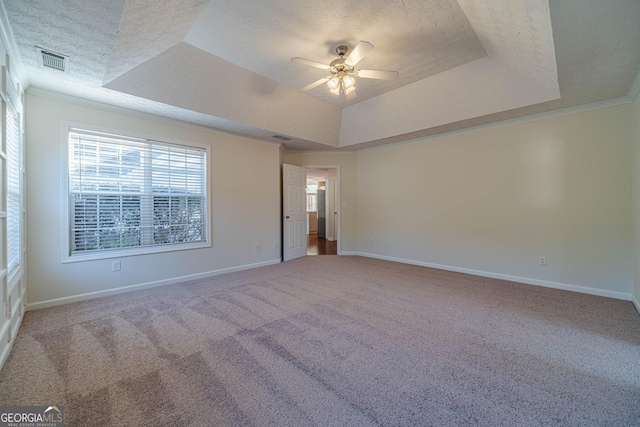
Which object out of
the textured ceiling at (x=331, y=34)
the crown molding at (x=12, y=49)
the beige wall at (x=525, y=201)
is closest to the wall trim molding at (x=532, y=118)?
the beige wall at (x=525, y=201)

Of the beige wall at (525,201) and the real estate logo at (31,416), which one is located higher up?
the beige wall at (525,201)

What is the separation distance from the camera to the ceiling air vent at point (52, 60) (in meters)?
2.09

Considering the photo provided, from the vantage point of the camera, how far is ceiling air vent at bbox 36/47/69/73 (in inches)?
82.2

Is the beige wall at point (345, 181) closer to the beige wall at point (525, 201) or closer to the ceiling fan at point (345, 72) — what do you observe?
the beige wall at point (525, 201)

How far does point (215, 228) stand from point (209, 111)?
1.81 metres

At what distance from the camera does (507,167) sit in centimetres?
377

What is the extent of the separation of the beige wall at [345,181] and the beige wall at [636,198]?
160 inches

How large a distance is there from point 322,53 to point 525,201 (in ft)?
11.4

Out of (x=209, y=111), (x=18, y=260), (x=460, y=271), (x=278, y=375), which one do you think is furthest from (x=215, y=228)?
(x=460, y=271)

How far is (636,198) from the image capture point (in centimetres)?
276

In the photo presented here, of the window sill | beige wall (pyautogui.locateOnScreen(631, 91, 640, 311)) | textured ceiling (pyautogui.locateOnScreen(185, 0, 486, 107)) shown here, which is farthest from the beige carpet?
textured ceiling (pyautogui.locateOnScreen(185, 0, 486, 107))

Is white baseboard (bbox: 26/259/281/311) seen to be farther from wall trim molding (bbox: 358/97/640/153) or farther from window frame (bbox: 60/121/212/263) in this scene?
wall trim molding (bbox: 358/97/640/153)

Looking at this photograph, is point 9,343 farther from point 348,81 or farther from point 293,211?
point 293,211

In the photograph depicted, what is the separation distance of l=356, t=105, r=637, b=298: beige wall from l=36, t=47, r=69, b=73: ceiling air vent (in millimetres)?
4784
